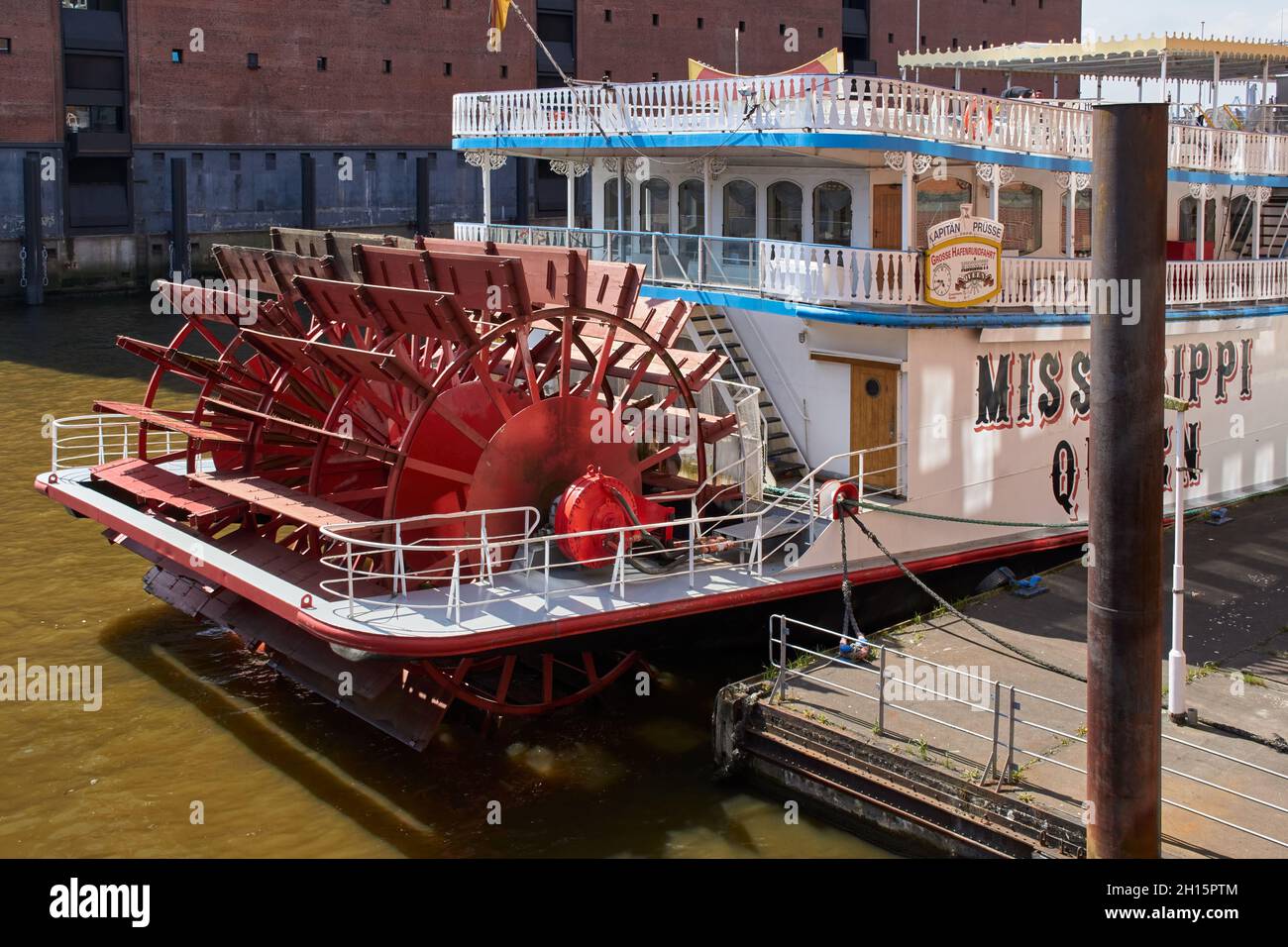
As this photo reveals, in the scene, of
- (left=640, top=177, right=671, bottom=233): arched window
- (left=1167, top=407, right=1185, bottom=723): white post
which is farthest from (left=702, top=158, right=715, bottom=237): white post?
(left=1167, top=407, right=1185, bottom=723): white post

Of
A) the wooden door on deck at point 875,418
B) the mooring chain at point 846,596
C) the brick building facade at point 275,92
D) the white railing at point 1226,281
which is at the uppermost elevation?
the brick building facade at point 275,92

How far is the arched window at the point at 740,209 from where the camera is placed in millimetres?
15547

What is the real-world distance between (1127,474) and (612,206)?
11353 mm

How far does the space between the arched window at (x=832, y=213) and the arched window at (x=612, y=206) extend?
120 inches

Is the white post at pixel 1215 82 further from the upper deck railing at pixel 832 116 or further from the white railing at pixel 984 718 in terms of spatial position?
the white railing at pixel 984 718

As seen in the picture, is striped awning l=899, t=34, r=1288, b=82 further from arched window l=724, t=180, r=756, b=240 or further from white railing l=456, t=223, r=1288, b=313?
arched window l=724, t=180, r=756, b=240

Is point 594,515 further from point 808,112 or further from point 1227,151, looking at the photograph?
point 1227,151

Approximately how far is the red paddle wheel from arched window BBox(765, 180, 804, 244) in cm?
176

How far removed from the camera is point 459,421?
1241cm

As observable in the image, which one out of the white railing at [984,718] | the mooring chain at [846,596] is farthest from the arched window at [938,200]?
the white railing at [984,718]

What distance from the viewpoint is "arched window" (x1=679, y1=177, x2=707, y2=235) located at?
16266 millimetres

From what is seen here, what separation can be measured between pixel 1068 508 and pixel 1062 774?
5.92m
